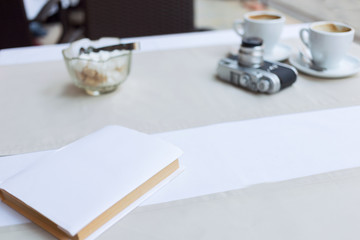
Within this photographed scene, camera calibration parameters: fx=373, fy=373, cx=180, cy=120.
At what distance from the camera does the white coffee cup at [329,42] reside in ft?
2.25

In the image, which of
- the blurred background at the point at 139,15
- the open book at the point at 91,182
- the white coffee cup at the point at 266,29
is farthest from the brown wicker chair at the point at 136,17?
the open book at the point at 91,182

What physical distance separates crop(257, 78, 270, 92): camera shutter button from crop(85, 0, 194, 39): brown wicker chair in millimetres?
791

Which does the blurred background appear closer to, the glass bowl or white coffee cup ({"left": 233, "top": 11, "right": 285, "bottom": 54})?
white coffee cup ({"left": 233, "top": 11, "right": 285, "bottom": 54})

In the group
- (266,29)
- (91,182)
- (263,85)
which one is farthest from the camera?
(266,29)

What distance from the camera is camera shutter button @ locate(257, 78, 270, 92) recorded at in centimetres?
64

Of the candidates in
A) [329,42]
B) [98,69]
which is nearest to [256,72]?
[329,42]

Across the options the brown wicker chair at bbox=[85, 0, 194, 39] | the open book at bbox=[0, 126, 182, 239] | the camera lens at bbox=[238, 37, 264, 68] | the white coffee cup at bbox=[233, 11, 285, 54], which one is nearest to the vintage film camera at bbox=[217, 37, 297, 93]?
the camera lens at bbox=[238, 37, 264, 68]

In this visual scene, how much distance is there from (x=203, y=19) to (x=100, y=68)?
249 centimetres

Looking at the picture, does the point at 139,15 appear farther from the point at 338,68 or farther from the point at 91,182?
the point at 91,182

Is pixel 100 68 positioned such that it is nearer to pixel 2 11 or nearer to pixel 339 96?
pixel 339 96

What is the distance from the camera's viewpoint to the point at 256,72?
653 mm

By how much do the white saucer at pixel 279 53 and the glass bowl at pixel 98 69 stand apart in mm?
305

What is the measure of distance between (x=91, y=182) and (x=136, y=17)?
40.8 inches

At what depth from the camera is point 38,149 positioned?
52 centimetres
